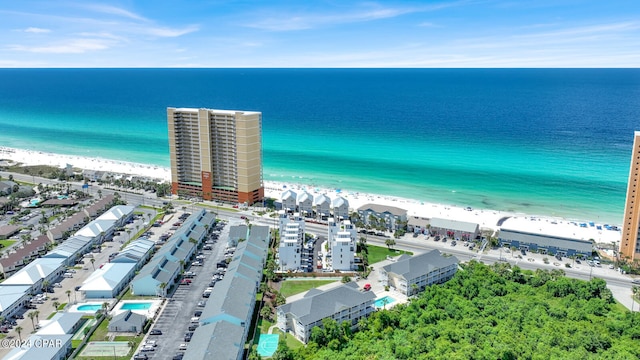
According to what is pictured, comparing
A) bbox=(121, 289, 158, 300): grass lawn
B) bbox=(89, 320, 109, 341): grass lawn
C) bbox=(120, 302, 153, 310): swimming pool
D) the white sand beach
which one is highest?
the white sand beach

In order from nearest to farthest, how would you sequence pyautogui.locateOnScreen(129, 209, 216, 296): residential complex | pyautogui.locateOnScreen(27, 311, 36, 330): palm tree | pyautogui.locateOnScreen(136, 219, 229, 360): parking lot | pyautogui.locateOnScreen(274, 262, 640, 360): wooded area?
pyautogui.locateOnScreen(274, 262, 640, 360): wooded area → pyautogui.locateOnScreen(136, 219, 229, 360): parking lot → pyautogui.locateOnScreen(27, 311, 36, 330): palm tree → pyautogui.locateOnScreen(129, 209, 216, 296): residential complex

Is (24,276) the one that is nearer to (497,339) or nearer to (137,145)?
(497,339)

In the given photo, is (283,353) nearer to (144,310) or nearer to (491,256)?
(144,310)

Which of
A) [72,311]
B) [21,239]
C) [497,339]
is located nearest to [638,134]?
[497,339]

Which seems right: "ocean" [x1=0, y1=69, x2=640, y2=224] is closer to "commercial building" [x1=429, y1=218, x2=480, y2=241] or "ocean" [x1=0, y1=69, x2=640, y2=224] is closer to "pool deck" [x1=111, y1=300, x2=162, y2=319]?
"commercial building" [x1=429, y1=218, x2=480, y2=241]

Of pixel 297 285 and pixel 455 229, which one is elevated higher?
pixel 455 229

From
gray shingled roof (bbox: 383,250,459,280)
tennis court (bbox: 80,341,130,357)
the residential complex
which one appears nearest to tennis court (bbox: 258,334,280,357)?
tennis court (bbox: 80,341,130,357)

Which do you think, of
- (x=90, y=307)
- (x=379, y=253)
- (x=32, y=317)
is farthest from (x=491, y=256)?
(x=32, y=317)
